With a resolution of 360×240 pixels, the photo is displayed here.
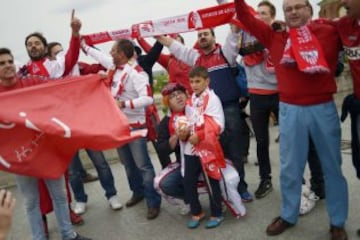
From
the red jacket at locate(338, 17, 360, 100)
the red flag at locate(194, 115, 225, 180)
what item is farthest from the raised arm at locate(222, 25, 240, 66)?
the red jacket at locate(338, 17, 360, 100)

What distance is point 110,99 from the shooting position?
3455 mm

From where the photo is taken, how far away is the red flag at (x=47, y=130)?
3029 millimetres

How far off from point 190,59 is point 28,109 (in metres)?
1.79

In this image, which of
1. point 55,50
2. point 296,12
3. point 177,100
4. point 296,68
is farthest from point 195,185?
point 55,50

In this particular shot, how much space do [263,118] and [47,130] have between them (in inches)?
84.4

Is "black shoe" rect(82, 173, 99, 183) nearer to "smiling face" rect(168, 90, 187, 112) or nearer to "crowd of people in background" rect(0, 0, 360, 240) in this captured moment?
"crowd of people in background" rect(0, 0, 360, 240)

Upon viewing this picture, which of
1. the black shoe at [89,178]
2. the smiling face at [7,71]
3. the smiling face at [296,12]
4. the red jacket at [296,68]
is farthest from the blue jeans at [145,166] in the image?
the smiling face at [296,12]

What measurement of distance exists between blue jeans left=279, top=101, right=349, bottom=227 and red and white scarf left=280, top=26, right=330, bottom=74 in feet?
1.15

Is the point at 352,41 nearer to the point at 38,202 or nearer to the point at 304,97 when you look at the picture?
the point at 304,97

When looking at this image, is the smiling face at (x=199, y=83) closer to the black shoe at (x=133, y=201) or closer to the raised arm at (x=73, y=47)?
the raised arm at (x=73, y=47)

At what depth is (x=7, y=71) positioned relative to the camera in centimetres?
333

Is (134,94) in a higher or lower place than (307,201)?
higher

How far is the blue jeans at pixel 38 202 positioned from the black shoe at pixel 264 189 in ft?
6.15

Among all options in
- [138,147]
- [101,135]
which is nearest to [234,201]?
[138,147]
